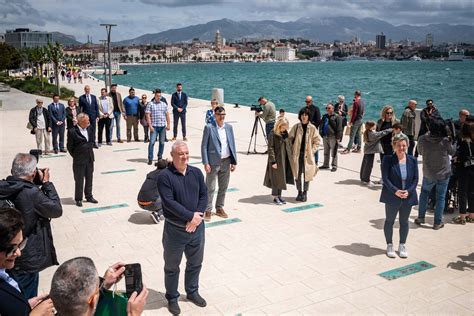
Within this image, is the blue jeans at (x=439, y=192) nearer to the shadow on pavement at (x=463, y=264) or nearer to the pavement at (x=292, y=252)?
the pavement at (x=292, y=252)

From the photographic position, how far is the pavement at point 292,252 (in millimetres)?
5555

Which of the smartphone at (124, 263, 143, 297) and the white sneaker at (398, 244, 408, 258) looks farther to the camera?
the white sneaker at (398, 244, 408, 258)

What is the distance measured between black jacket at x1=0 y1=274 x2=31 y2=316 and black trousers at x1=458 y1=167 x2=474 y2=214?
730 cm

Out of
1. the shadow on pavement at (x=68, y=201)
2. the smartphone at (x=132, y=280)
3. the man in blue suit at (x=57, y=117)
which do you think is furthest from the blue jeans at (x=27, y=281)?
the man in blue suit at (x=57, y=117)

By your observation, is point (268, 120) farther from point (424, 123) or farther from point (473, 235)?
point (473, 235)

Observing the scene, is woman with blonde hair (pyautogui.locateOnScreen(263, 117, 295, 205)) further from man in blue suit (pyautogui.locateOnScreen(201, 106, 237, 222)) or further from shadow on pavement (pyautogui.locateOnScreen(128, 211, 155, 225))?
shadow on pavement (pyautogui.locateOnScreen(128, 211, 155, 225))

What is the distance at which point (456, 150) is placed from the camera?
27.2ft

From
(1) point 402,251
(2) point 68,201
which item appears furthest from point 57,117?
(1) point 402,251

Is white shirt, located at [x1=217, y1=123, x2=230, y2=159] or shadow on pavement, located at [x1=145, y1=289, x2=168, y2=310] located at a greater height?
white shirt, located at [x1=217, y1=123, x2=230, y2=159]

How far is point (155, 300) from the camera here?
564 centimetres

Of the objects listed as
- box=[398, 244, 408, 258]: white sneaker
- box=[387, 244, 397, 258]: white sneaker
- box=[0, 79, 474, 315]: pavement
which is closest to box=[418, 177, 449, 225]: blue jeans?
box=[0, 79, 474, 315]: pavement

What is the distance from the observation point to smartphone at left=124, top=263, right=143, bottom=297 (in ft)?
10.2

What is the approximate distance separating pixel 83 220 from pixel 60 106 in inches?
283

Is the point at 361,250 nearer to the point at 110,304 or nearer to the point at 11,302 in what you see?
the point at 110,304
